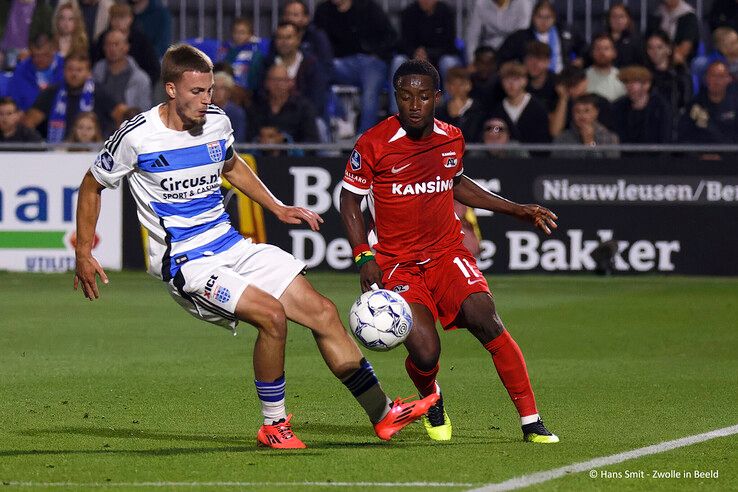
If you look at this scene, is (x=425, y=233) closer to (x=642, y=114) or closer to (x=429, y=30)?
(x=642, y=114)

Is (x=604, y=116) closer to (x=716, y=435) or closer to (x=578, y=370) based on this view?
(x=578, y=370)

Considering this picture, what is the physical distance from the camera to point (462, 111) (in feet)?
62.8

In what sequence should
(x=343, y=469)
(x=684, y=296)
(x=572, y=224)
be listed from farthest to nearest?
(x=572, y=224)
(x=684, y=296)
(x=343, y=469)

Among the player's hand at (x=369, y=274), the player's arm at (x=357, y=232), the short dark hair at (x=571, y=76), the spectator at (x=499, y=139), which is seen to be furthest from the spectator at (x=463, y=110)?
the player's hand at (x=369, y=274)

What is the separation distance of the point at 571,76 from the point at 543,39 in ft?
4.51

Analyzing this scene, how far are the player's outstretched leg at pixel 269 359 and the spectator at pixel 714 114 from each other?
1233cm

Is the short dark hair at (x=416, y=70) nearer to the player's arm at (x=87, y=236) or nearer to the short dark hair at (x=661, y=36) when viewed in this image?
the player's arm at (x=87, y=236)

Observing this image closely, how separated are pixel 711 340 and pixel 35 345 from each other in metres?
5.79

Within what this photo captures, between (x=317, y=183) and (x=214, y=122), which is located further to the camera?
(x=317, y=183)

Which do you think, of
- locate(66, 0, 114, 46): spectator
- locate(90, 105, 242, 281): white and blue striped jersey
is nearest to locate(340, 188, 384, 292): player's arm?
locate(90, 105, 242, 281): white and blue striped jersey

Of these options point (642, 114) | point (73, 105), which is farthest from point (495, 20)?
point (73, 105)

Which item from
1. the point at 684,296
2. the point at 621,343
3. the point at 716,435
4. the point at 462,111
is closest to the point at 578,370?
the point at 621,343

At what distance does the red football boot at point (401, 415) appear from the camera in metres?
7.83
